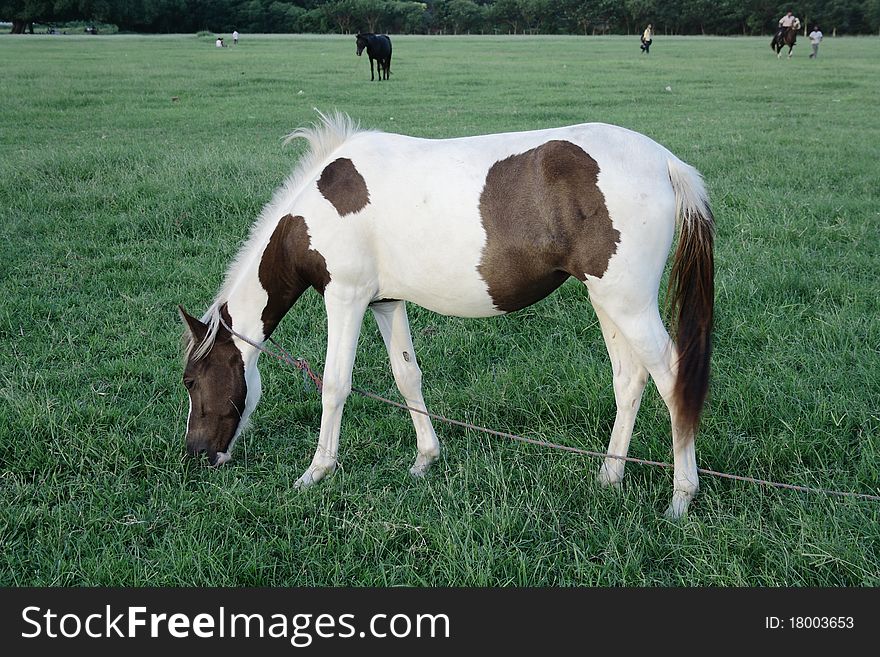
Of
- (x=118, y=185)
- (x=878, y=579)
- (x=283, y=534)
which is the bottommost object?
(x=283, y=534)

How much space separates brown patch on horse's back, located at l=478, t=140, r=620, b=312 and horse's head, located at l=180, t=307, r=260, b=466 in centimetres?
133

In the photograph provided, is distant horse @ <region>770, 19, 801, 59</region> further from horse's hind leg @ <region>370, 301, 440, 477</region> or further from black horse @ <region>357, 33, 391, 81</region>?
horse's hind leg @ <region>370, 301, 440, 477</region>

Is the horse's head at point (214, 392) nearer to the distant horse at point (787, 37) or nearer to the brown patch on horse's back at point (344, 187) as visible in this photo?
the brown patch on horse's back at point (344, 187)

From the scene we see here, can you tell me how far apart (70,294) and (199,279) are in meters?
0.93

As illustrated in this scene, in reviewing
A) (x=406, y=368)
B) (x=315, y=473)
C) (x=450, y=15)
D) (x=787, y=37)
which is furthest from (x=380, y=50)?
(x=450, y=15)

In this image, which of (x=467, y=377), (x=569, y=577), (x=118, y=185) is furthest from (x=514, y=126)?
(x=569, y=577)

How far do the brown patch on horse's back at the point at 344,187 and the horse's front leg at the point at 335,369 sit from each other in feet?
1.25

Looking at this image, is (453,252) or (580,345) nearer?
(453,252)

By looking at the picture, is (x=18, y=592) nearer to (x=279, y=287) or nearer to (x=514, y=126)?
(x=279, y=287)

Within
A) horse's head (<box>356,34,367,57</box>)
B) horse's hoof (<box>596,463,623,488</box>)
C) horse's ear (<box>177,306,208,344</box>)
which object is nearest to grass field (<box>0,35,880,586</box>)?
horse's hoof (<box>596,463,623,488</box>)

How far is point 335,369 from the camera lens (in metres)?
3.51

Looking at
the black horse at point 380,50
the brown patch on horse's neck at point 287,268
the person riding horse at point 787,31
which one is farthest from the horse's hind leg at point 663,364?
the person riding horse at point 787,31

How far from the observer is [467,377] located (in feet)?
15.0

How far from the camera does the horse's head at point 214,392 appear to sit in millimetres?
3609
